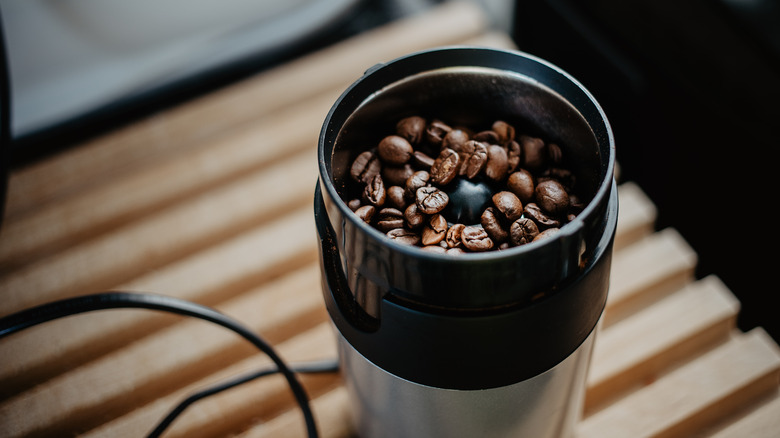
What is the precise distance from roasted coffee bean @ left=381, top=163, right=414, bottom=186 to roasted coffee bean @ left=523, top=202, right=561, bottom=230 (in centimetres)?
10

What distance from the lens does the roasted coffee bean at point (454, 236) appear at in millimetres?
512

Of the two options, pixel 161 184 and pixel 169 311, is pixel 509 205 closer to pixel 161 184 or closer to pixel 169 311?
pixel 169 311

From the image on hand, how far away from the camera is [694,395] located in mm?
752

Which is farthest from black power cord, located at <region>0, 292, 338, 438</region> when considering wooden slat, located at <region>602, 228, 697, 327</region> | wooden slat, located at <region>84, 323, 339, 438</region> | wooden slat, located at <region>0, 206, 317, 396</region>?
wooden slat, located at <region>602, 228, 697, 327</region>

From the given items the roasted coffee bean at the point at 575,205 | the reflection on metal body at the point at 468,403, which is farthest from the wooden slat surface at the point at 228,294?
the roasted coffee bean at the point at 575,205

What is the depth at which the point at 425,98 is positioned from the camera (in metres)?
0.60

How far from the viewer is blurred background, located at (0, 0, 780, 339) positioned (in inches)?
38.0

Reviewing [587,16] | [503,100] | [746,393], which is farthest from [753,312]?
[503,100]

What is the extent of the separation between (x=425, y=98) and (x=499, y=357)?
0.79 ft

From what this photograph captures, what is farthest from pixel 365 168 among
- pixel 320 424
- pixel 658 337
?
pixel 658 337

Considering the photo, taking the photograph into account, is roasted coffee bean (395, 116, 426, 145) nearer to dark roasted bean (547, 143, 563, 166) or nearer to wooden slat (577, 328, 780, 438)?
dark roasted bean (547, 143, 563, 166)

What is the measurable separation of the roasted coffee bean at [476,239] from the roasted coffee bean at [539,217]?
4 cm

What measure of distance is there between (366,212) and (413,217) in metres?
0.04

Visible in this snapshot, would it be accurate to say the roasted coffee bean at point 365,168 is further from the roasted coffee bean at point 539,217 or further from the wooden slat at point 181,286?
the wooden slat at point 181,286
